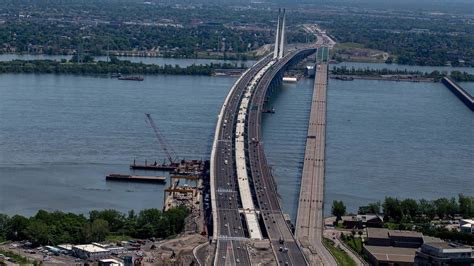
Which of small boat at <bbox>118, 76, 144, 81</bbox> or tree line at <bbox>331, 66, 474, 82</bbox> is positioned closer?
small boat at <bbox>118, 76, 144, 81</bbox>

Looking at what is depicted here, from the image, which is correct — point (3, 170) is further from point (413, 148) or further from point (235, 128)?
point (413, 148)

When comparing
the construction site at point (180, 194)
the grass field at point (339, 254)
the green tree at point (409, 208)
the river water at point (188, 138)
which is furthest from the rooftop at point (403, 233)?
the construction site at point (180, 194)

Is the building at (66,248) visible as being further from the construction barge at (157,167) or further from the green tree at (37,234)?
the construction barge at (157,167)

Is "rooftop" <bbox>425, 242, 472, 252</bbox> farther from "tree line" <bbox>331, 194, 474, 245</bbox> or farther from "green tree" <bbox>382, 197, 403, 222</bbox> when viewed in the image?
"green tree" <bbox>382, 197, 403, 222</bbox>

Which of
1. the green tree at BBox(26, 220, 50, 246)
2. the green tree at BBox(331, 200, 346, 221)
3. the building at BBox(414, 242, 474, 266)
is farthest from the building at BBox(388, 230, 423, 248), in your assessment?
the green tree at BBox(26, 220, 50, 246)

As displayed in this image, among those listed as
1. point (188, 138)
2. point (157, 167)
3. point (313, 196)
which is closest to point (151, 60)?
point (188, 138)
